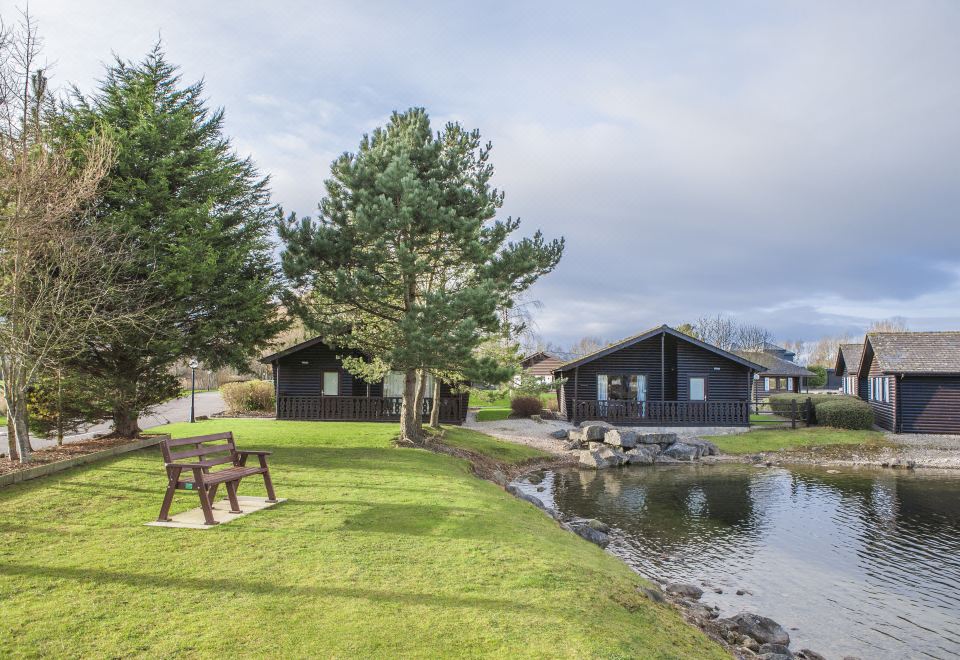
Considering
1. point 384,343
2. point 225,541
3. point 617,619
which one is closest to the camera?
point 617,619

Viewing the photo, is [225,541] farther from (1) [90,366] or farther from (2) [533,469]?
(2) [533,469]

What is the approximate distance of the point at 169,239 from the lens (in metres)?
15.1

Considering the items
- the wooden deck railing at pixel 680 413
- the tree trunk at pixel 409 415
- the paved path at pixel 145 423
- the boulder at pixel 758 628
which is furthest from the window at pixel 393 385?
the boulder at pixel 758 628

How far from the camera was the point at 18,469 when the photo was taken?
11.7 m

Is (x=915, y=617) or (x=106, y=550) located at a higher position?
(x=106, y=550)

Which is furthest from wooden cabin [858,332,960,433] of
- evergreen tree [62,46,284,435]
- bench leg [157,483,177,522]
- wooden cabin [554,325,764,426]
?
bench leg [157,483,177,522]

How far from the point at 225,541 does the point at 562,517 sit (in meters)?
8.62

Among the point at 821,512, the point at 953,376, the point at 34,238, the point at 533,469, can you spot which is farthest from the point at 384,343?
the point at 953,376

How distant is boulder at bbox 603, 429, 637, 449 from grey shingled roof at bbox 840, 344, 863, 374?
21.3m

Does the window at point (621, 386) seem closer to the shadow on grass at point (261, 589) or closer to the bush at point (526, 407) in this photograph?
the bush at point (526, 407)

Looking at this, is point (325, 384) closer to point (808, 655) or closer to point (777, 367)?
point (808, 655)

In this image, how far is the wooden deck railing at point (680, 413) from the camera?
31156 mm

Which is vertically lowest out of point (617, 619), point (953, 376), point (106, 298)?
point (617, 619)

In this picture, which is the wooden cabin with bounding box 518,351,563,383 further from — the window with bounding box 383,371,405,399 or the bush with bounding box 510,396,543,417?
the window with bounding box 383,371,405,399
